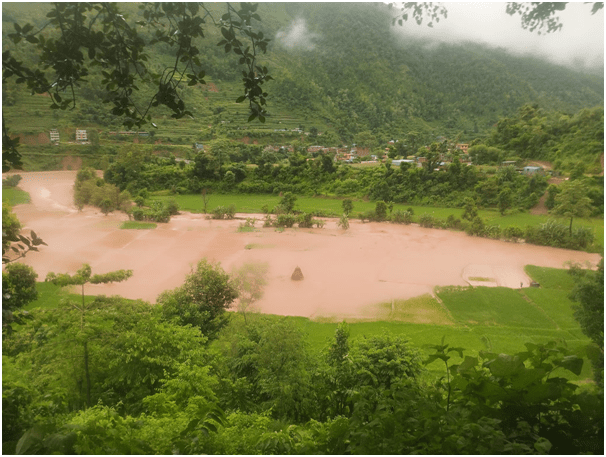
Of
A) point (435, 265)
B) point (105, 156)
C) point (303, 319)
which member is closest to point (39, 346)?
point (303, 319)

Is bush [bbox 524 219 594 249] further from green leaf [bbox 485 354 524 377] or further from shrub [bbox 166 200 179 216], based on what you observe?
shrub [bbox 166 200 179 216]

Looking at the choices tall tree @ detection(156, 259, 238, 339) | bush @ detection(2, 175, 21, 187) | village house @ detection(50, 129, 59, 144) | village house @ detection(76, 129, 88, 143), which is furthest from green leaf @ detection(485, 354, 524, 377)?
village house @ detection(76, 129, 88, 143)

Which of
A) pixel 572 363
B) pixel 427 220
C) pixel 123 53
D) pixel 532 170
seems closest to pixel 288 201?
pixel 427 220

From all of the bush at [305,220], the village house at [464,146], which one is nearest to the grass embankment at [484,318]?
the bush at [305,220]

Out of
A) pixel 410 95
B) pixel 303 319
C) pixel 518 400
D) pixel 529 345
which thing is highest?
pixel 410 95

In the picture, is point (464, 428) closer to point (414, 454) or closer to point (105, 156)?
point (414, 454)

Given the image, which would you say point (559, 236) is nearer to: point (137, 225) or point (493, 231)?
point (493, 231)
